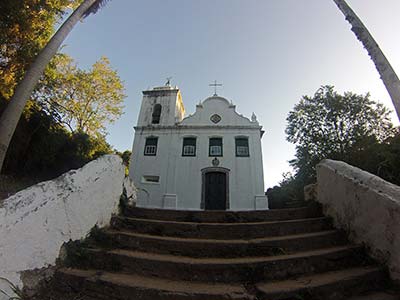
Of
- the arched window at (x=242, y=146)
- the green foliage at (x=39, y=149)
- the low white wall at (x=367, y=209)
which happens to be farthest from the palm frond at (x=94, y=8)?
the arched window at (x=242, y=146)

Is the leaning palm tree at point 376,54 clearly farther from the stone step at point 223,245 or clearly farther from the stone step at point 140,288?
the stone step at point 140,288

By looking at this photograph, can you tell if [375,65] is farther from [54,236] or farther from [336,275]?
[54,236]

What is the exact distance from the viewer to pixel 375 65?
13.5ft

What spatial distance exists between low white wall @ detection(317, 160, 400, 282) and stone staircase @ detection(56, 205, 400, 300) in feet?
0.55

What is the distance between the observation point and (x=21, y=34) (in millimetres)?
6184

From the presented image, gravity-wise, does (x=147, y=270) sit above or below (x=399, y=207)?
below

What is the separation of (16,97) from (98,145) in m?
10.6

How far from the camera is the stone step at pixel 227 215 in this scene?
138 inches

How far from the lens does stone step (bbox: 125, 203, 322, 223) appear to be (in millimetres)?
3506

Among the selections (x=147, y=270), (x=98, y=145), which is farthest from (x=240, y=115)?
(x=147, y=270)

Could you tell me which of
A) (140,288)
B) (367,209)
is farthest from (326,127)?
(140,288)

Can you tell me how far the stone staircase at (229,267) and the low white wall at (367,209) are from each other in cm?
17

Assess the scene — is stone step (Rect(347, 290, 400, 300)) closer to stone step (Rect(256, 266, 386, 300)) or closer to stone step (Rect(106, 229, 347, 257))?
stone step (Rect(256, 266, 386, 300))

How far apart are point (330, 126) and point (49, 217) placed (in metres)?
17.8
